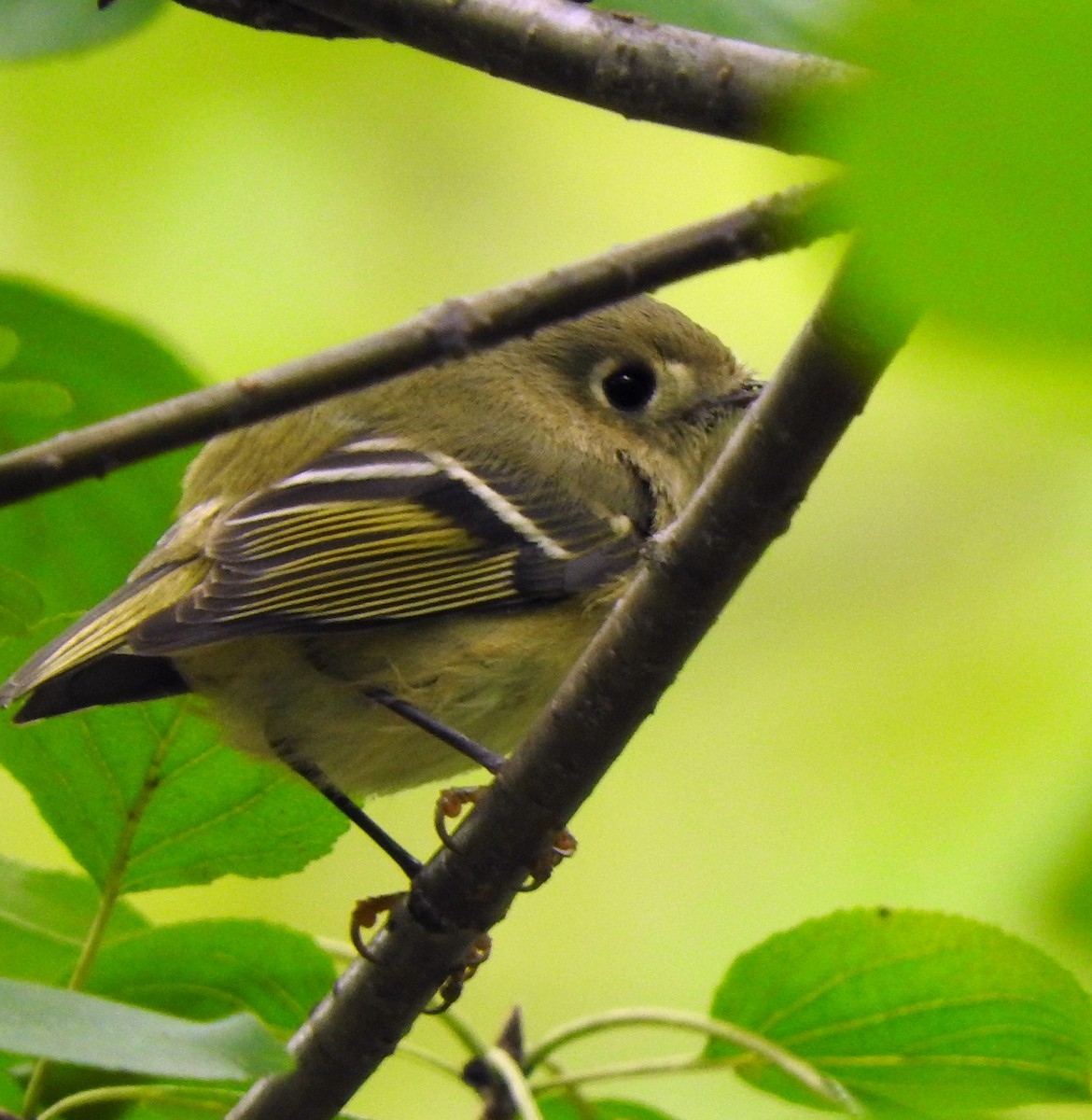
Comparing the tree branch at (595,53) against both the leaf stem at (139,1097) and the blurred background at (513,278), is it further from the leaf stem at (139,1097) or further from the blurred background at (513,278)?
the blurred background at (513,278)

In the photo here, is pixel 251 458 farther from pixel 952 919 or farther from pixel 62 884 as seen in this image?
pixel 952 919

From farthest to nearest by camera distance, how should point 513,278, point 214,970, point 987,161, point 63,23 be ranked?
point 513,278, point 214,970, point 63,23, point 987,161

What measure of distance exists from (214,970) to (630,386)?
1.18m

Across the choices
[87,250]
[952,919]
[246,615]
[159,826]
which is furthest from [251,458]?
→ [87,250]

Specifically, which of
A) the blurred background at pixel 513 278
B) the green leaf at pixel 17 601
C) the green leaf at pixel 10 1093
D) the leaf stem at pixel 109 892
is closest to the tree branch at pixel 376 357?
the green leaf at pixel 17 601

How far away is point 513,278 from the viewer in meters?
2.98

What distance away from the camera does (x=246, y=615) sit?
66.0 inches

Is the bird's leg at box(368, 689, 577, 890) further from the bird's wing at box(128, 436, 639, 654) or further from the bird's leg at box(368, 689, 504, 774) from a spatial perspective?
the bird's wing at box(128, 436, 639, 654)

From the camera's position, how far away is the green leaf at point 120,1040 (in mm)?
699

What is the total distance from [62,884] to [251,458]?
615 millimetres

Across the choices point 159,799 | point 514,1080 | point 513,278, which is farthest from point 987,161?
point 513,278

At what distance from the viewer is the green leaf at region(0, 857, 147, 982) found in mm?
1656

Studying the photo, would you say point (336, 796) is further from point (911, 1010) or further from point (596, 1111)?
point (911, 1010)

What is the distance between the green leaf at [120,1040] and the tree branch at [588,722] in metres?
0.48
